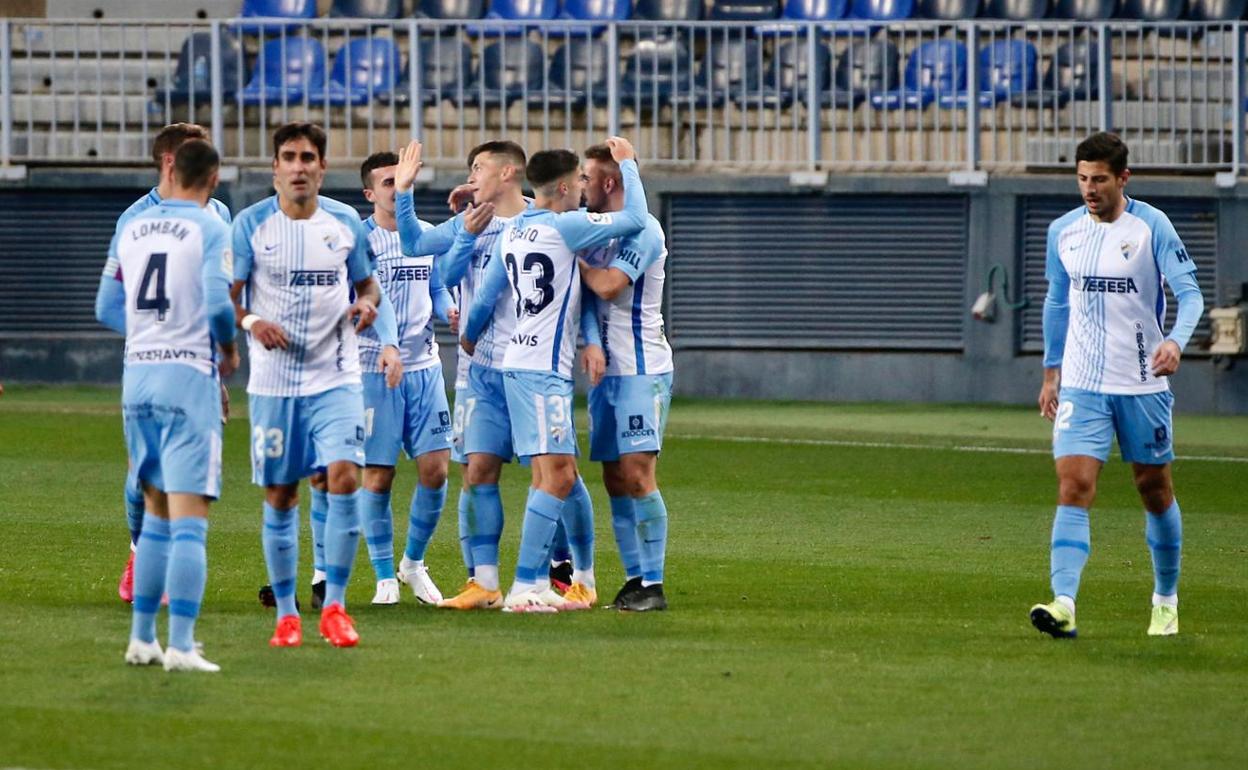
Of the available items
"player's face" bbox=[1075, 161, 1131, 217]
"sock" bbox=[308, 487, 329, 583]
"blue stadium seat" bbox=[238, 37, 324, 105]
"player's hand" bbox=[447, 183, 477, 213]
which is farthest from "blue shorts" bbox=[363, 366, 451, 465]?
"blue stadium seat" bbox=[238, 37, 324, 105]

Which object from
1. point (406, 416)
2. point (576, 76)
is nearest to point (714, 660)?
point (406, 416)

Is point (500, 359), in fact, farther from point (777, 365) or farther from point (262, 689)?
point (777, 365)

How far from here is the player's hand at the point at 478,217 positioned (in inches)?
376

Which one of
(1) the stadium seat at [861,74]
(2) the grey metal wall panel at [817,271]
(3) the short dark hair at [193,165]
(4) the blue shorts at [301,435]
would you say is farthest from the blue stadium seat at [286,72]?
(3) the short dark hair at [193,165]

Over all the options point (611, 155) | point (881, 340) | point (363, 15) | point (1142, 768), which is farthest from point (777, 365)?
point (1142, 768)

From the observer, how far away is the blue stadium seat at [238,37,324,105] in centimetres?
2223

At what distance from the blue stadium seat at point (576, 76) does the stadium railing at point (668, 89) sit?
2cm

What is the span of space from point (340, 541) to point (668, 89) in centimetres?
1442

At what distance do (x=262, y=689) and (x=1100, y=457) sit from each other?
3646 mm

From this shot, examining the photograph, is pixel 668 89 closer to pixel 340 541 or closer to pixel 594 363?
pixel 594 363

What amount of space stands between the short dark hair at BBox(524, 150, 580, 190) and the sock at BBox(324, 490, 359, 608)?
5.91 ft

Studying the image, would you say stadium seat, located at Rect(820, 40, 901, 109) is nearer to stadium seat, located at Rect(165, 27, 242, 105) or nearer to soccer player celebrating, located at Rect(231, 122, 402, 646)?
stadium seat, located at Rect(165, 27, 242, 105)

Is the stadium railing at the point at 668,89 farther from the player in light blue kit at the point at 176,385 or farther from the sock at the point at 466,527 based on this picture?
the player in light blue kit at the point at 176,385

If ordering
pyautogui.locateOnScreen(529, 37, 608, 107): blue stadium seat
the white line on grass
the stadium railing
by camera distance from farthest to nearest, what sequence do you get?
pyautogui.locateOnScreen(529, 37, 608, 107): blue stadium seat, the stadium railing, the white line on grass
